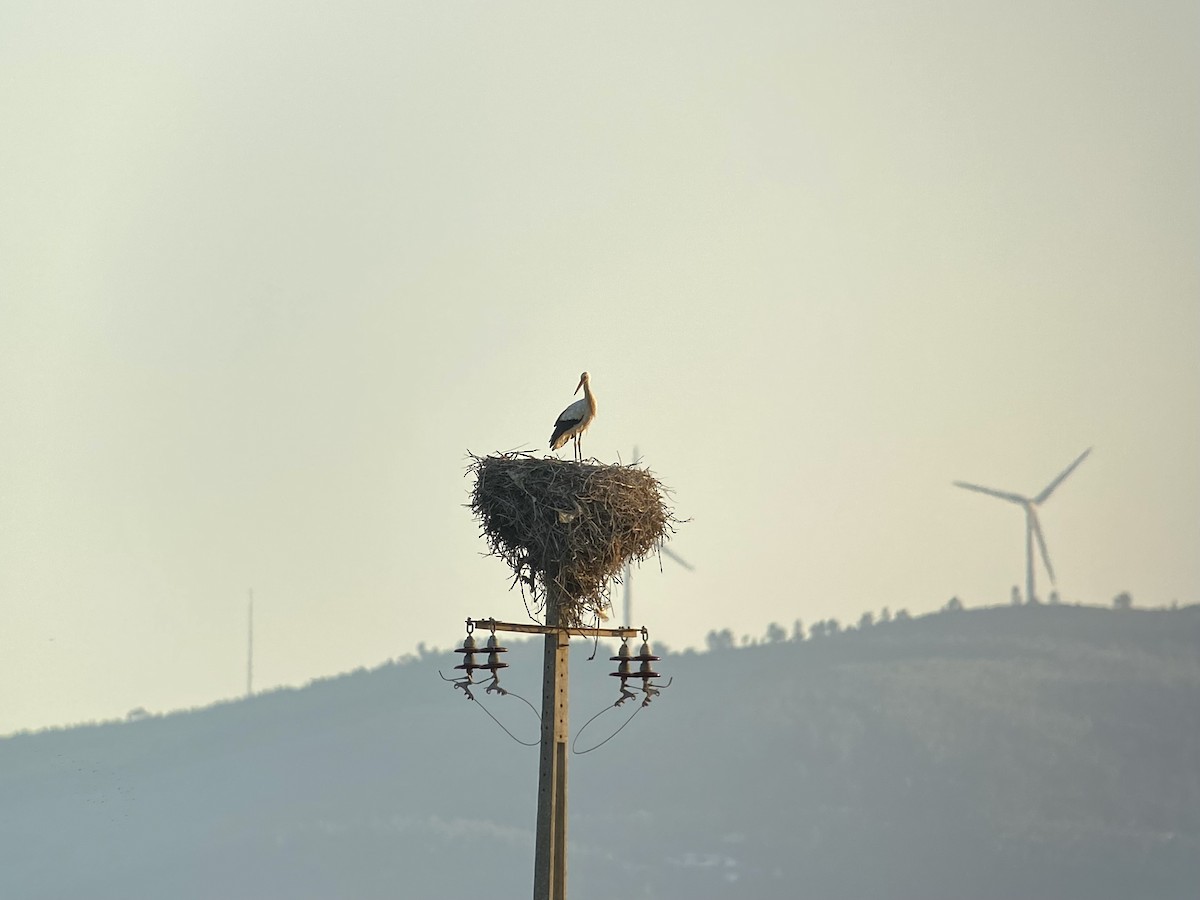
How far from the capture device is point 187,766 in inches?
5468

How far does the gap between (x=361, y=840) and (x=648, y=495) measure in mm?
126504

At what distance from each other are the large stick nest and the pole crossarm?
169mm

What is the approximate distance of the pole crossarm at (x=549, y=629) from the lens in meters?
17.3

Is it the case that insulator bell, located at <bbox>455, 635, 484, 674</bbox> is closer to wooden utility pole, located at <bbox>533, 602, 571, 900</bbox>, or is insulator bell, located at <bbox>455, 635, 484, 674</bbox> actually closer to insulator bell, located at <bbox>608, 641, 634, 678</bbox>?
wooden utility pole, located at <bbox>533, 602, 571, 900</bbox>

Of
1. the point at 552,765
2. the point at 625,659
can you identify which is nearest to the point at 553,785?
the point at 552,765

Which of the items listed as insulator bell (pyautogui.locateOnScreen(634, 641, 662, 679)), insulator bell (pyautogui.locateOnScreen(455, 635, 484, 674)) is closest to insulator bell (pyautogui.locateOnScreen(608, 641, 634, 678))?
insulator bell (pyautogui.locateOnScreen(634, 641, 662, 679))

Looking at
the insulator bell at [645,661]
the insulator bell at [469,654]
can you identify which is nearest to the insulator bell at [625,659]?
the insulator bell at [645,661]

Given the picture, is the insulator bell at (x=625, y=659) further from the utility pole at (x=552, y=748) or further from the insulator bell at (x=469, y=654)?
the insulator bell at (x=469, y=654)

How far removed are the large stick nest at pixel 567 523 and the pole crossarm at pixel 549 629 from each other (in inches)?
6.6

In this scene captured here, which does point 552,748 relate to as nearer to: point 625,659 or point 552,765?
point 552,765

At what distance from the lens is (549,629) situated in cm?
1769

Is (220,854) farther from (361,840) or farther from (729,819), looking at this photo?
(729,819)

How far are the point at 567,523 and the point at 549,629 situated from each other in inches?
39.5

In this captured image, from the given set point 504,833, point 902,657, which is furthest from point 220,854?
point 902,657
